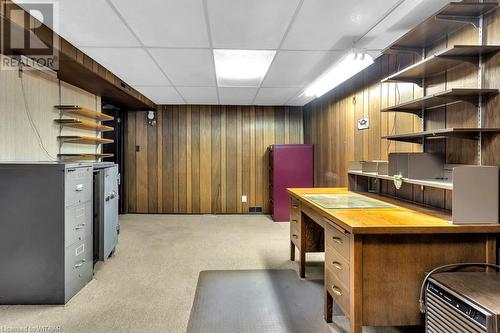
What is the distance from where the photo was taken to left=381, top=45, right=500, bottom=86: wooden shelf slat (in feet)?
5.33

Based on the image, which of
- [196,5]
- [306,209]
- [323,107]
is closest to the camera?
[196,5]

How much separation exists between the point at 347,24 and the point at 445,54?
822 millimetres

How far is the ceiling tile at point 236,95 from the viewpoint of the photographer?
4477 millimetres

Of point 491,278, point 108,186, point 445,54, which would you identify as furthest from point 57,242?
point 445,54

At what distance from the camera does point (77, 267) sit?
247 centimetres

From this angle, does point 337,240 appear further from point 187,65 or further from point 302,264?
Answer: point 187,65

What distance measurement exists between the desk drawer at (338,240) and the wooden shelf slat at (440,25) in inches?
55.2

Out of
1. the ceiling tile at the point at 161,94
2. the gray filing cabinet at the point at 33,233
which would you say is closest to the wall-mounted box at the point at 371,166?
the gray filing cabinet at the point at 33,233

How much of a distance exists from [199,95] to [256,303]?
11.7 feet

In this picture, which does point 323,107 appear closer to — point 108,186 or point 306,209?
point 306,209

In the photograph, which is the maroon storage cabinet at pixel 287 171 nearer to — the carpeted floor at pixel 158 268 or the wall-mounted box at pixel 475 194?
the carpeted floor at pixel 158 268

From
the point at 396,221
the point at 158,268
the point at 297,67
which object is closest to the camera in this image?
the point at 396,221

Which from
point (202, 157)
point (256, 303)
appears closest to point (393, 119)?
point (256, 303)

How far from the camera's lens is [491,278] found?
1407 mm
